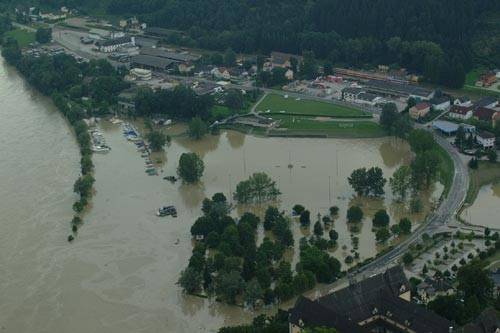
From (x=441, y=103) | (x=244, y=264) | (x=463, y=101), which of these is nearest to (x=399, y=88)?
(x=441, y=103)

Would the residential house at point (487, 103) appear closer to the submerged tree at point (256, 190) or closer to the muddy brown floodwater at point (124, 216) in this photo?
the muddy brown floodwater at point (124, 216)

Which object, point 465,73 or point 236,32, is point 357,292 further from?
point 236,32

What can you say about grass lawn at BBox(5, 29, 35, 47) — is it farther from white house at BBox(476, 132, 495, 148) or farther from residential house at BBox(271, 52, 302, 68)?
white house at BBox(476, 132, 495, 148)

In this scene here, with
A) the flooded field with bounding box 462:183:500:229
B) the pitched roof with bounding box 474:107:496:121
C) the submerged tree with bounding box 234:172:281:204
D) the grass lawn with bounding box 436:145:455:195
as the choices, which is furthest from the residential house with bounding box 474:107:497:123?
the submerged tree with bounding box 234:172:281:204

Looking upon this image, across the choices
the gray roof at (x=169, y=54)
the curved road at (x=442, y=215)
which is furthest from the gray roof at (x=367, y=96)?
the gray roof at (x=169, y=54)

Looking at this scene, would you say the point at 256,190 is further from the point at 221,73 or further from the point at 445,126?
the point at 221,73

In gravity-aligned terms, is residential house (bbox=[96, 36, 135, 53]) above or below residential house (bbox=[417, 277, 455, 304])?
below
